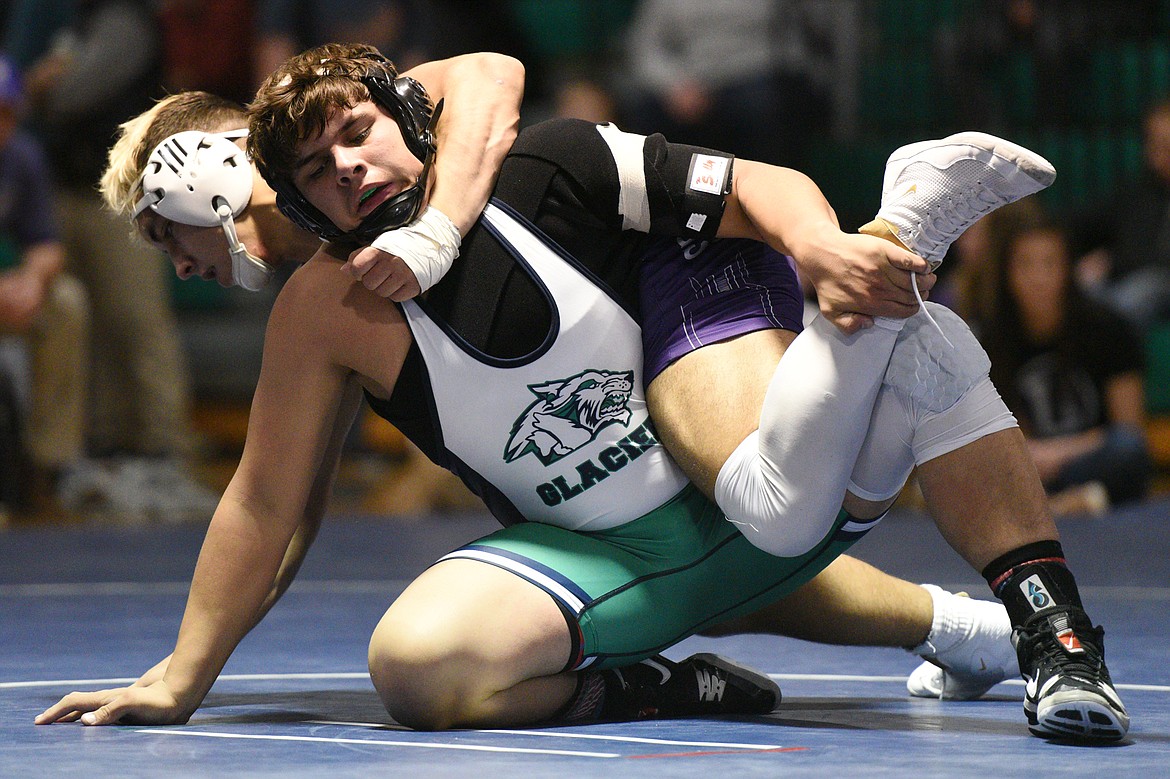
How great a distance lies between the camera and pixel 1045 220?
6191 millimetres

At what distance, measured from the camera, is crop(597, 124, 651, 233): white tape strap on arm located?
2646mm

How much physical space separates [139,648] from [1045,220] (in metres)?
3.82

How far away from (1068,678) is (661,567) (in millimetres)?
632

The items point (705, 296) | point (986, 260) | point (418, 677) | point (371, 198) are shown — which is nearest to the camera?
point (418, 677)

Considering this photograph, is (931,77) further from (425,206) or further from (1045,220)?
(425,206)

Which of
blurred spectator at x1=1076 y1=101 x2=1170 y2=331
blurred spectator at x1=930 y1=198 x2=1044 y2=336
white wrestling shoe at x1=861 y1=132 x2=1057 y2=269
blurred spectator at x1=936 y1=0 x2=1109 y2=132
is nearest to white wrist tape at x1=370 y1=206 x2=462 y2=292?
white wrestling shoe at x1=861 y1=132 x2=1057 y2=269

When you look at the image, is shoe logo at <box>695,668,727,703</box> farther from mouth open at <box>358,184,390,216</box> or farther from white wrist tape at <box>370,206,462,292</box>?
mouth open at <box>358,184,390,216</box>

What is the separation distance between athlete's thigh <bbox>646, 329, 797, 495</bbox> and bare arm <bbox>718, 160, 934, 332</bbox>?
174 millimetres

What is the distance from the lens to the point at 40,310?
683 centimetres

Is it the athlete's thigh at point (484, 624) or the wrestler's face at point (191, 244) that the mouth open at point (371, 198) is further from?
the athlete's thigh at point (484, 624)

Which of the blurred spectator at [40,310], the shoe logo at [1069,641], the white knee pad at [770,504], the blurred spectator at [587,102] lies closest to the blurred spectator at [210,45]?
the blurred spectator at [40,310]

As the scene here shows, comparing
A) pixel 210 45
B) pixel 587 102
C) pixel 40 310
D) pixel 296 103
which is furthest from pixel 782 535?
pixel 210 45

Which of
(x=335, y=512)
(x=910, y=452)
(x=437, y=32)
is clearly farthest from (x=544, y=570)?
(x=437, y=32)

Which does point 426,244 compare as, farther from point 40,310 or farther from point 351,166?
point 40,310
